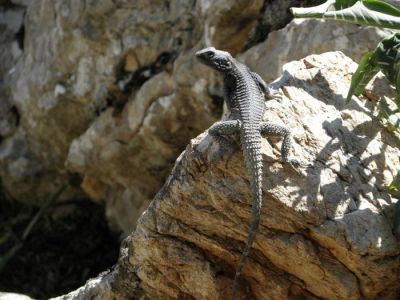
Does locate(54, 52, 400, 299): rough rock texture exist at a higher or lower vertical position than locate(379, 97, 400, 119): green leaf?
lower

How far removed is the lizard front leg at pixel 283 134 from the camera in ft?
14.6

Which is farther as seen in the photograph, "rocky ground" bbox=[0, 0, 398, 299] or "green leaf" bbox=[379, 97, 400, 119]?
"green leaf" bbox=[379, 97, 400, 119]

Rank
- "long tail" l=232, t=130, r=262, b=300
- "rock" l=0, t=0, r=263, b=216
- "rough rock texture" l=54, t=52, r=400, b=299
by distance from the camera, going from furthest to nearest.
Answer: "rock" l=0, t=0, r=263, b=216, "rough rock texture" l=54, t=52, r=400, b=299, "long tail" l=232, t=130, r=262, b=300

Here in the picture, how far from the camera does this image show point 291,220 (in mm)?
4391

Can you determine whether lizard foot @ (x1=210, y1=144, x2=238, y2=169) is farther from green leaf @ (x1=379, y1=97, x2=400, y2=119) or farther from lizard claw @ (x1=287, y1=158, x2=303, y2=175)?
green leaf @ (x1=379, y1=97, x2=400, y2=119)

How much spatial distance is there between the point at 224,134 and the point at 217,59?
4.19 ft

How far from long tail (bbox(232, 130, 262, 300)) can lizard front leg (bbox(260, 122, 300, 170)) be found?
14 centimetres

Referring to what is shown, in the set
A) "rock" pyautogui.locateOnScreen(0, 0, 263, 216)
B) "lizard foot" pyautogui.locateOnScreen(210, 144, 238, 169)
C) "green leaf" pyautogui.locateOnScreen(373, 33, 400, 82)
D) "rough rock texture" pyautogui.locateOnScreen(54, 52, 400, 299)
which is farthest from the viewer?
"rock" pyautogui.locateOnScreen(0, 0, 263, 216)

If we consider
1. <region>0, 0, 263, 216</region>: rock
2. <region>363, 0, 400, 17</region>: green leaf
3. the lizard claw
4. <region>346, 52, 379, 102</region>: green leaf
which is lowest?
<region>0, 0, 263, 216</region>: rock

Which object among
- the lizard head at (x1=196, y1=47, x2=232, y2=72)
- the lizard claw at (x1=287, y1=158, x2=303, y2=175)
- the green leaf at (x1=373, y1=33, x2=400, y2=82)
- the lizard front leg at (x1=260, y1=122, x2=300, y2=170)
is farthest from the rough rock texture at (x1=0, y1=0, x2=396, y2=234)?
the lizard claw at (x1=287, y1=158, x2=303, y2=175)

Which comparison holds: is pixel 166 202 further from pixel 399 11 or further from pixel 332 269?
pixel 399 11

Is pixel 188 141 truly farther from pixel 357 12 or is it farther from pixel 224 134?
pixel 357 12

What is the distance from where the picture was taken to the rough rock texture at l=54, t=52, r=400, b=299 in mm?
4367

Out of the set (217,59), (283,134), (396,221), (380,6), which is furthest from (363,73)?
(217,59)
